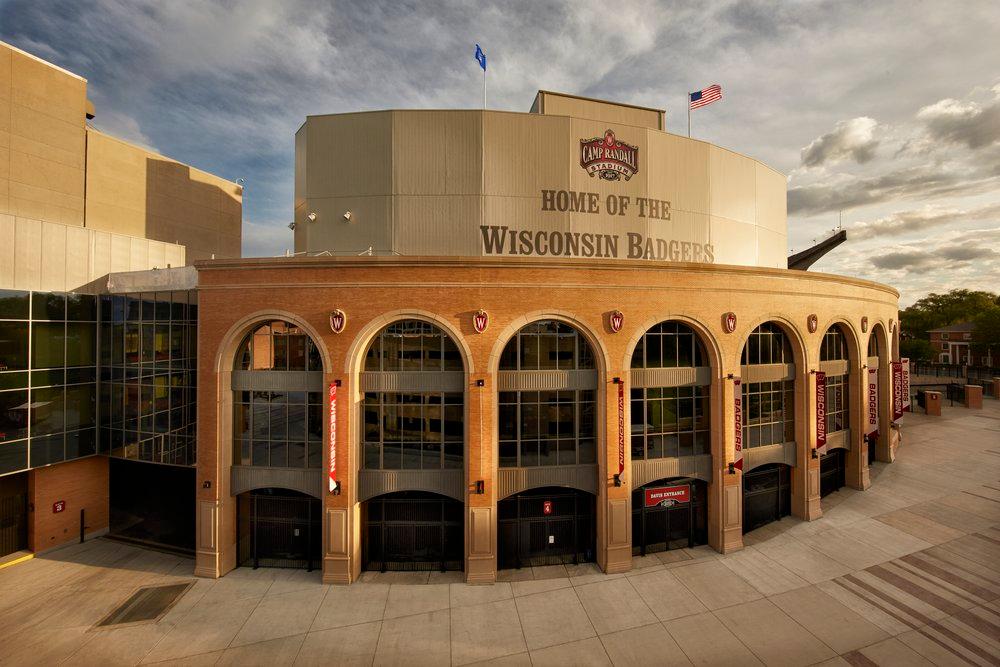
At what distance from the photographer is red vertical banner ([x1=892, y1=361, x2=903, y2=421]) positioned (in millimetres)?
28781

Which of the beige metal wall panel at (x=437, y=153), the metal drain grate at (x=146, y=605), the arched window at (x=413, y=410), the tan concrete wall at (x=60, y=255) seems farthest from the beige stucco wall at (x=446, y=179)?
the metal drain grate at (x=146, y=605)

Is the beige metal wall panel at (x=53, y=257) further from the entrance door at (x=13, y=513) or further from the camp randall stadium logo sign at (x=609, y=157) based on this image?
the camp randall stadium logo sign at (x=609, y=157)

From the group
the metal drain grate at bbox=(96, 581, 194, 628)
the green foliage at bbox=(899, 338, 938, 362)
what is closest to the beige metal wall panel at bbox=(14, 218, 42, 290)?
the metal drain grate at bbox=(96, 581, 194, 628)

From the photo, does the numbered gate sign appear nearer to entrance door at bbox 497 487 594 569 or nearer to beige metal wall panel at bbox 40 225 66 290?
entrance door at bbox 497 487 594 569

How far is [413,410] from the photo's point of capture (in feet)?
58.3

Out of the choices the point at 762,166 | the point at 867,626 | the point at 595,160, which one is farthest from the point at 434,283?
the point at 762,166

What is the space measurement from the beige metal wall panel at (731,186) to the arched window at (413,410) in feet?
58.7

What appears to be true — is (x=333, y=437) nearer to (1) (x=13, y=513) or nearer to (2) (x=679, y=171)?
(1) (x=13, y=513)

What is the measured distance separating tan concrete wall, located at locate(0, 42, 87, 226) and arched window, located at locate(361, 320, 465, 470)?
1936 cm

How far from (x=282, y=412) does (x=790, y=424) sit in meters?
25.7

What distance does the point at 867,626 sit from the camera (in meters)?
13.9

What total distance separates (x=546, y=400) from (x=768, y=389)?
12597 millimetres

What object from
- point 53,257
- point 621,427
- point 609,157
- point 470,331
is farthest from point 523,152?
point 53,257

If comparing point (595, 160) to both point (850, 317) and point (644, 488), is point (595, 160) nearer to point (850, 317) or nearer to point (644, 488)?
point (644, 488)
